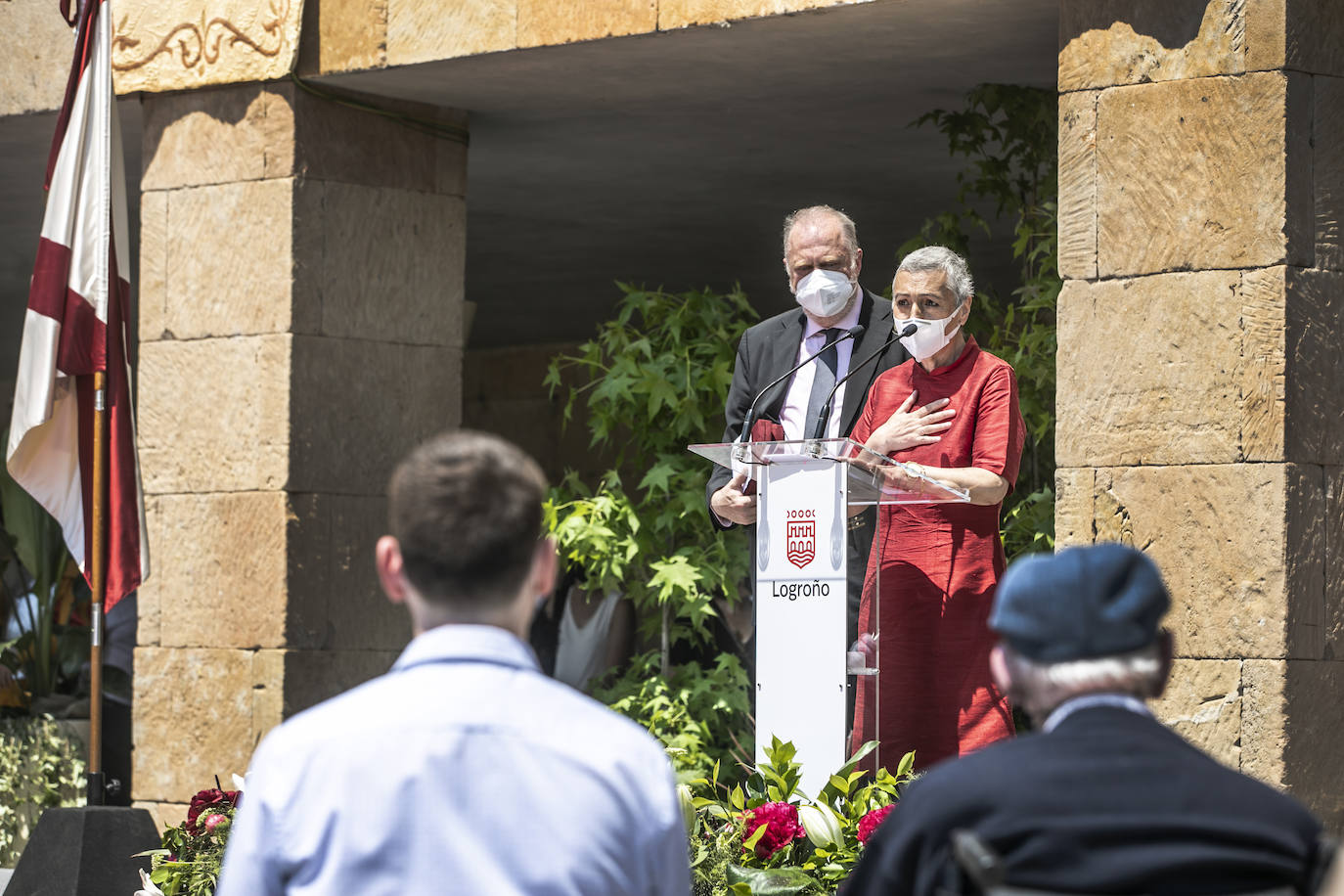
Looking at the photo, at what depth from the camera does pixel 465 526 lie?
1994 mm

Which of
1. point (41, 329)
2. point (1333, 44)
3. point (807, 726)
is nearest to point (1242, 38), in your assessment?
point (1333, 44)

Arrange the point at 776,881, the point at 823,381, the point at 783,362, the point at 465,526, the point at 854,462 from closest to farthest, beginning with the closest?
the point at 465,526, the point at 776,881, the point at 854,462, the point at 823,381, the point at 783,362

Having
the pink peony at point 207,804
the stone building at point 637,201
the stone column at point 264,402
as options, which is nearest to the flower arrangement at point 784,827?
the stone building at point 637,201

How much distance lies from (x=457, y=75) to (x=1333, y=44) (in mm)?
3013

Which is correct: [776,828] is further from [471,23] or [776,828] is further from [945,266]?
[471,23]

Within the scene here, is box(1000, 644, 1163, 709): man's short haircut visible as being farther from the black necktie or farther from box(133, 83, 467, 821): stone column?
box(133, 83, 467, 821): stone column

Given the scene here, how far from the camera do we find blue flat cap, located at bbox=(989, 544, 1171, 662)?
2031mm

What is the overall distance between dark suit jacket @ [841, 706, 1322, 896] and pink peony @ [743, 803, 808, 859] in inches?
91.2

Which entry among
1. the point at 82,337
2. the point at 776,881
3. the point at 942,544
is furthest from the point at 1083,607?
the point at 82,337

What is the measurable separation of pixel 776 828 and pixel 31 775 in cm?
457

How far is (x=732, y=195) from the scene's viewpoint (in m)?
9.24

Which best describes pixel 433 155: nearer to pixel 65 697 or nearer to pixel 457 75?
pixel 457 75

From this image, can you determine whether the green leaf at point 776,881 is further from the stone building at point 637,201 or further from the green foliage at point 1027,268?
the green foliage at point 1027,268

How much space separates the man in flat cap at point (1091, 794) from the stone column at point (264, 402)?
5.11 m
